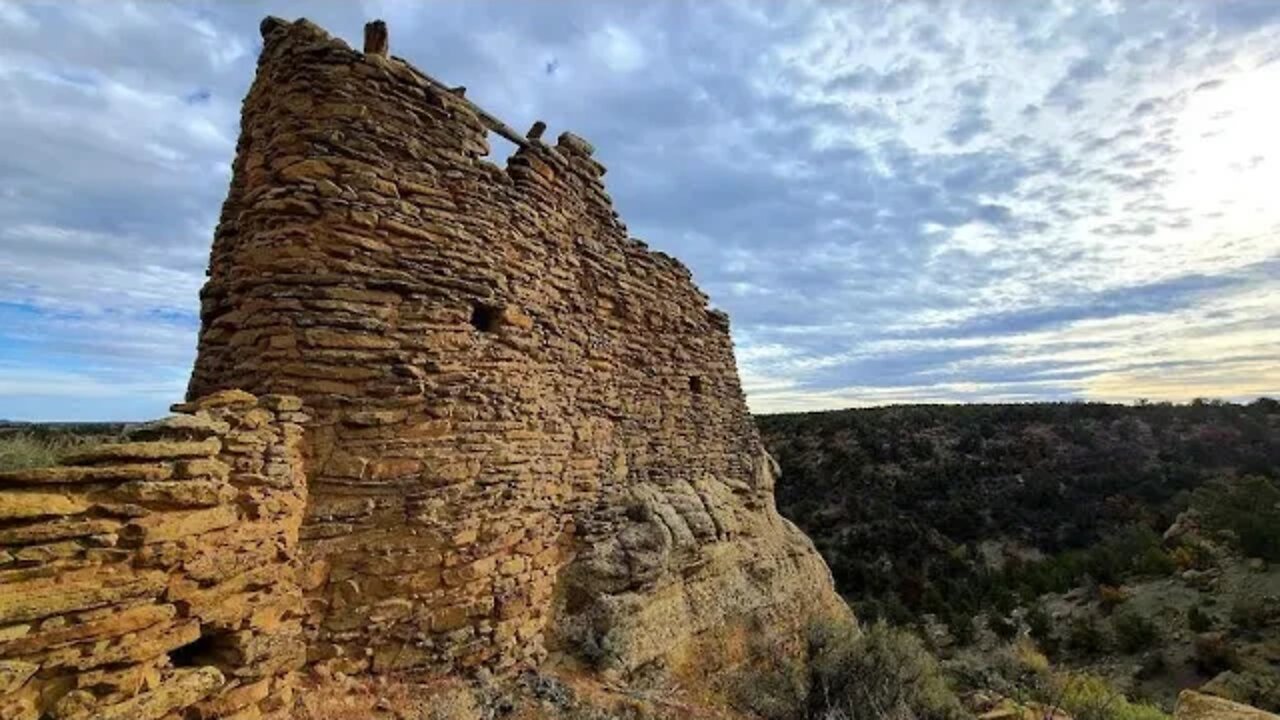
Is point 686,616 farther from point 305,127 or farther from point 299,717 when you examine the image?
point 305,127

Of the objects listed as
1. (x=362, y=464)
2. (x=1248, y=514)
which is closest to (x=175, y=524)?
(x=362, y=464)

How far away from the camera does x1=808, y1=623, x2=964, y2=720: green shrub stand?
8.86 metres

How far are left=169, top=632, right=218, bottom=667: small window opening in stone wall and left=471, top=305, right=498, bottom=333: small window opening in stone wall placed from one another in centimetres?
320

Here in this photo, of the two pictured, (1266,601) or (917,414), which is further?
(917,414)

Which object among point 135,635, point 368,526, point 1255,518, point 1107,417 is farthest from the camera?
point 1107,417

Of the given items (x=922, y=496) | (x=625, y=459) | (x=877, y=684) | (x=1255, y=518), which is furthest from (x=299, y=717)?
(x=922, y=496)

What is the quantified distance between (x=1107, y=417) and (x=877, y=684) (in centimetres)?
Result: 4072

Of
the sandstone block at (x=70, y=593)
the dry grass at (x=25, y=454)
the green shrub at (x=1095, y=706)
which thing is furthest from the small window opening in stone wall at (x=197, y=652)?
the green shrub at (x=1095, y=706)

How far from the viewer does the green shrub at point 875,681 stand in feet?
29.1

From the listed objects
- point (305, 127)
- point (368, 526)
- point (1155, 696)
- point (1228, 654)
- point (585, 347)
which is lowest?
point (1155, 696)

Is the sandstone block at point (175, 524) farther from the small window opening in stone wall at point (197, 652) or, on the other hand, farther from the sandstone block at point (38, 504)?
the small window opening in stone wall at point (197, 652)

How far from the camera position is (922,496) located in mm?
33594

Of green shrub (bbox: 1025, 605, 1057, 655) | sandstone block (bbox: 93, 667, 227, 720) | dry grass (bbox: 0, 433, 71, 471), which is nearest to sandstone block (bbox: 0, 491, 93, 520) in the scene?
sandstone block (bbox: 93, 667, 227, 720)

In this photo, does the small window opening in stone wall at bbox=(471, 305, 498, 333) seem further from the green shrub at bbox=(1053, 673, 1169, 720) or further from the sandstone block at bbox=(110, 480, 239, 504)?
the green shrub at bbox=(1053, 673, 1169, 720)
